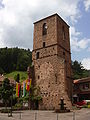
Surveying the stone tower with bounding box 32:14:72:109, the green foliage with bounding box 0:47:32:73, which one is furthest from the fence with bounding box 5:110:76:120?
the green foliage with bounding box 0:47:32:73

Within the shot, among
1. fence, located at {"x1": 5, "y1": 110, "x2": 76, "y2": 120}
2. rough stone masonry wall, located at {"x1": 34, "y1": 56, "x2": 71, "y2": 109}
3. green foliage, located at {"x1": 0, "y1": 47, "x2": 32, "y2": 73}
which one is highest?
green foliage, located at {"x1": 0, "y1": 47, "x2": 32, "y2": 73}

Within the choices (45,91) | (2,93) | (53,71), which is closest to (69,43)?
(53,71)

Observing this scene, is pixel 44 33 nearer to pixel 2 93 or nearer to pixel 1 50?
pixel 2 93

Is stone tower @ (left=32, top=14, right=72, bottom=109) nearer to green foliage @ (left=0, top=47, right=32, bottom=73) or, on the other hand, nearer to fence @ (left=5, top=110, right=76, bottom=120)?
fence @ (left=5, top=110, right=76, bottom=120)

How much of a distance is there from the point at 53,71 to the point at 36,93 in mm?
6837

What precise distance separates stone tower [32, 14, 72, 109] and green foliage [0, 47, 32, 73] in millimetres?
61236

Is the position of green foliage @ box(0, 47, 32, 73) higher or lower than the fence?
higher

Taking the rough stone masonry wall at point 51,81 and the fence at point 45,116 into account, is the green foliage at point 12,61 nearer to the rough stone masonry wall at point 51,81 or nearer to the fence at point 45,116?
the rough stone masonry wall at point 51,81

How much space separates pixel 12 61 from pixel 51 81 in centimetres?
7577

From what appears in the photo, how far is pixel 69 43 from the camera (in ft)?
165

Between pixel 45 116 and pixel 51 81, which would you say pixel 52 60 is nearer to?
pixel 51 81

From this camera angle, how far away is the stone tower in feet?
133

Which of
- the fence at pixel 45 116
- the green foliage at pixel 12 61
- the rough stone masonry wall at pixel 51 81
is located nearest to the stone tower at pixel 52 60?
the rough stone masonry wall at pixel 51 81

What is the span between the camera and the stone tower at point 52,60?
1592 inches
